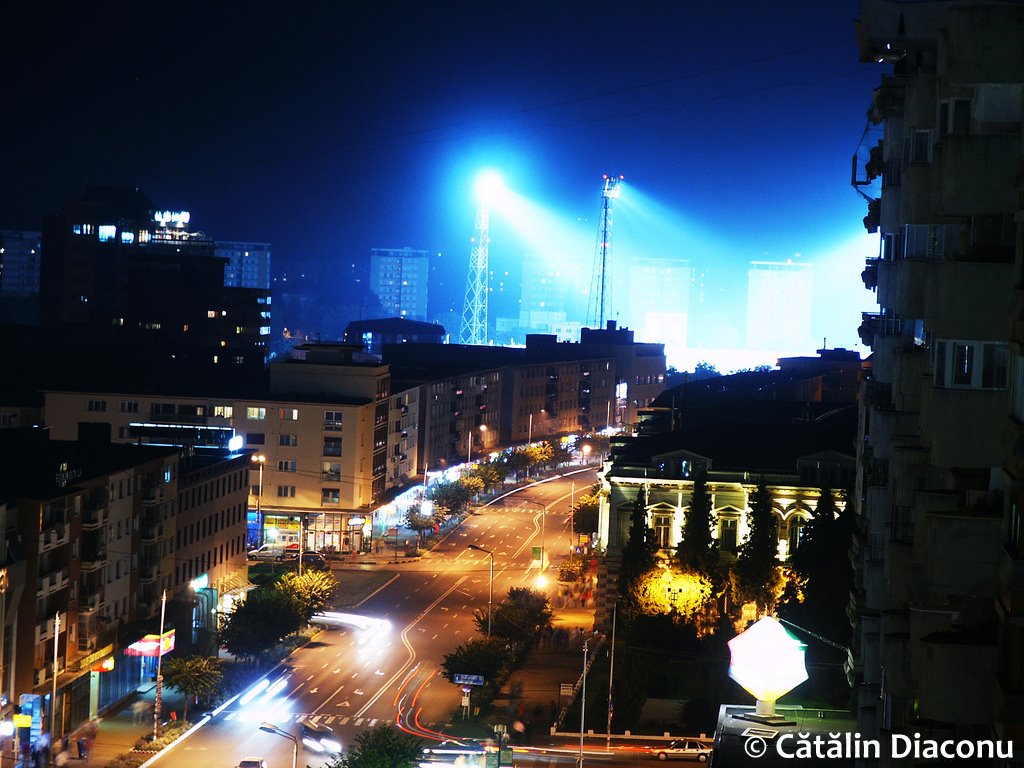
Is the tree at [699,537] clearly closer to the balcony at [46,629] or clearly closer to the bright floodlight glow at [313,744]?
the bright floodlight glow at [313,744]

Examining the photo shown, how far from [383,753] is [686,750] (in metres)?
6.36

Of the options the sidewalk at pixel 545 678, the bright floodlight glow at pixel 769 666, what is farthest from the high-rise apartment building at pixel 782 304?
the bright floodlight glow at pixel 769 666

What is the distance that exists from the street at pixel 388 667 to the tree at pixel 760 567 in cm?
712

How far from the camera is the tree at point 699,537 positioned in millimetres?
36969

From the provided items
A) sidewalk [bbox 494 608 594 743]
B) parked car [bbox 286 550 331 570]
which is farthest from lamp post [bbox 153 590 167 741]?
parked car [bbox 286 550 331 570]

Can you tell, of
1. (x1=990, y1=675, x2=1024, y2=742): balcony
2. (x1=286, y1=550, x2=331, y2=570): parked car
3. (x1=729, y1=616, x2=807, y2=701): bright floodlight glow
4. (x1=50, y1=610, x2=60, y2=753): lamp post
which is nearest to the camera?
(x1=990, y1=675, x2=1024, y2=742): balcony

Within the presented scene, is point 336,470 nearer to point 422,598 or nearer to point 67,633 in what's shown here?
point 422,598

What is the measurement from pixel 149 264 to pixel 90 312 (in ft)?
16.9

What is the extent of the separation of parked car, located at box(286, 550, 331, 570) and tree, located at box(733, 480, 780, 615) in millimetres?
14550

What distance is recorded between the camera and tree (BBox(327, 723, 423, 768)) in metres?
24.4

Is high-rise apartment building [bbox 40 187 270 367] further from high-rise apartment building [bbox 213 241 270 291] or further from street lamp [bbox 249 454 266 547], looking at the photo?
high-rise apartment building [bbox 213 241 270 291]

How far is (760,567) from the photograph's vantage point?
36.4m

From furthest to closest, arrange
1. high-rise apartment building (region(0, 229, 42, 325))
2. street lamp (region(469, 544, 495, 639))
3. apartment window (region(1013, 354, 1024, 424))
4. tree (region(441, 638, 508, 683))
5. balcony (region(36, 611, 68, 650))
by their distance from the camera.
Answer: high-rise apartment building (region(0, 229, 42, 325))
street lamp (region(469, 544, 495, 639))
tree (region(441, 638, 508, 683))
balcony (region(36, 611, 68, 650))
apartment window (region(1013, 354, 1024, 424))

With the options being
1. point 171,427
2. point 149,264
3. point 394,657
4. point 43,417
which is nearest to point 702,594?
point 394,657
